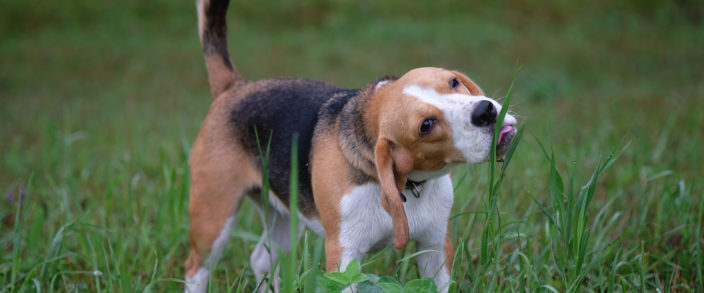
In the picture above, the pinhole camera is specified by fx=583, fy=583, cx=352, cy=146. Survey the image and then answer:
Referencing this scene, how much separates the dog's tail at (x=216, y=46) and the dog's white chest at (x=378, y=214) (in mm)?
1615

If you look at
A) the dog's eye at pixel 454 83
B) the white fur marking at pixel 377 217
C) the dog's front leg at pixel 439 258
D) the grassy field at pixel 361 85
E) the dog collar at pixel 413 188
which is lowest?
→ the grassy field at pixel 361 85

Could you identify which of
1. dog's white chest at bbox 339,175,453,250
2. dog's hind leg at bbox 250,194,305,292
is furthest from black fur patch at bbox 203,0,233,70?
dog's white chest at bbox 339,175,453,250

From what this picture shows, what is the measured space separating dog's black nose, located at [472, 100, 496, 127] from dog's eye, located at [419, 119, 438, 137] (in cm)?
16

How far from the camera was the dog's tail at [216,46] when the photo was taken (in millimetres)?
3889

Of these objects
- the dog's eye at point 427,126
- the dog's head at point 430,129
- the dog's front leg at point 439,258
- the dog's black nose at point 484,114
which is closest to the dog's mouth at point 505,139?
the dog's head at point 430,129

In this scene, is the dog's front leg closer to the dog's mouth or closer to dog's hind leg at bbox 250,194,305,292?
the dog's mouth

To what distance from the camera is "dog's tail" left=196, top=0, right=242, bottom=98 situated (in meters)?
3.89

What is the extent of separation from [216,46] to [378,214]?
1885 mm

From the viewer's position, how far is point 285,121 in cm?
338

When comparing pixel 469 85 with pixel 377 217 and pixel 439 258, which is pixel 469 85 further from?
pixel 439 258

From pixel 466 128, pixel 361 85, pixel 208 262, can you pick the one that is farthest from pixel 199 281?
pixel 361 85

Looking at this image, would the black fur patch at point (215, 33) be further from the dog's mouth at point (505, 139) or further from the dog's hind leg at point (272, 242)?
the dog's mouth at point (505, 139)

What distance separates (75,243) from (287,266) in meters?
2.85

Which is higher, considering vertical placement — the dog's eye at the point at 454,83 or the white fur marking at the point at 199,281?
the dog's eye at the point at 454,83
